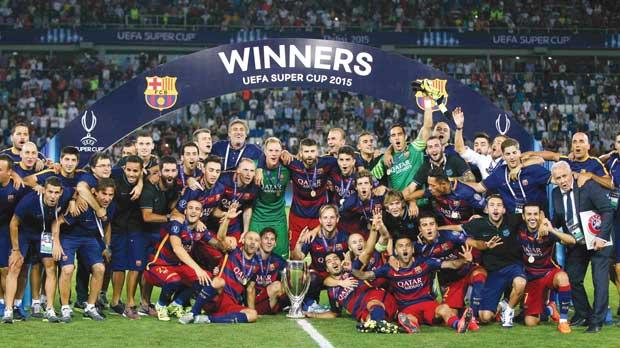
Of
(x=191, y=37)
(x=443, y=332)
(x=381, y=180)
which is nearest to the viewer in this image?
(x=443, y=332)

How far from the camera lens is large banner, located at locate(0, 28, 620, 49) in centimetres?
3556

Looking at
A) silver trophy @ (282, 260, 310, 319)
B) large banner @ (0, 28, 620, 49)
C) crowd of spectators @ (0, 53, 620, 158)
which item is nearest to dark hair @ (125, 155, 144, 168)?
silver trophy @ (282, 260, 310, 319)

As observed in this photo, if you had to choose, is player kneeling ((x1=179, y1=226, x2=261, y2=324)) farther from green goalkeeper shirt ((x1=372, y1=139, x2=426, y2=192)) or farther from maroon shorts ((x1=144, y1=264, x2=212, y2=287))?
green goalkeeper shirt ((x1=372, y1=139, x2=426, y2=192))

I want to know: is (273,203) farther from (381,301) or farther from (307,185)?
(381,301)

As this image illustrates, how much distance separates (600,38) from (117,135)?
29.2 metres

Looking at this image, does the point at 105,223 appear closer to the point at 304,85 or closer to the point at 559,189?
the point at 304,85

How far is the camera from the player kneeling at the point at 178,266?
32.2 ft

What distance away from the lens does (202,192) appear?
10109mm

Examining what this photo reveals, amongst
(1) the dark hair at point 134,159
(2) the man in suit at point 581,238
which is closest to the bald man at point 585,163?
(2) the man in suit at point 581,238

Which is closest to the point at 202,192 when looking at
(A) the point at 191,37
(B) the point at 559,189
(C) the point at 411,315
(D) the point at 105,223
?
(D) the point at 105,223

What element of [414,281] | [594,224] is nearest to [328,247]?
[414,281]

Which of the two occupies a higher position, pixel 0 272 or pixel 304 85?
pixel 304 85

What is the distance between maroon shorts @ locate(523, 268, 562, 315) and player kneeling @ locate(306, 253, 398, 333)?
1.32m

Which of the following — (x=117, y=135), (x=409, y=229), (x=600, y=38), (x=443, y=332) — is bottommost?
(x=443, y=332)
